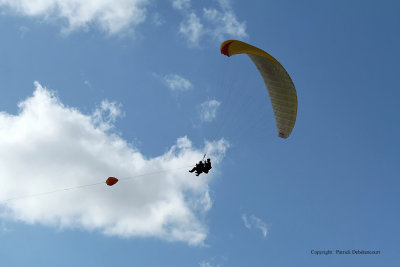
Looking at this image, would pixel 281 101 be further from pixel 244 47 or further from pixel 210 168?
pixel 210 168

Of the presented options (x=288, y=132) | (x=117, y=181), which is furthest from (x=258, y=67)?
(x=117, y=181)

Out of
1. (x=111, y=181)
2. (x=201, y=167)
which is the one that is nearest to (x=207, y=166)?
(x=201, y=167)

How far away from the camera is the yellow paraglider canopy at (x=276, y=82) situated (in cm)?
2550

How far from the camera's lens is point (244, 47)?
1007 inches

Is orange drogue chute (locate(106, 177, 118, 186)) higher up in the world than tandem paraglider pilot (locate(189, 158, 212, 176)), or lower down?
lower down

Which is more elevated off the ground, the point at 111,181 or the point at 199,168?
the point at 199,168

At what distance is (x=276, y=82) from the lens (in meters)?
27.7

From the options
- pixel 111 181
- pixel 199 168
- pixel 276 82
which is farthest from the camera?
pixel 199 168

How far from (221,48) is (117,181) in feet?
39.3

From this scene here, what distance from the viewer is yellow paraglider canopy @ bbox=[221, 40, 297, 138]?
83.7ft

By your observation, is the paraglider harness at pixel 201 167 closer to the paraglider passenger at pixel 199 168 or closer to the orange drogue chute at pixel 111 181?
the paraglider passenger at pixel 199 168

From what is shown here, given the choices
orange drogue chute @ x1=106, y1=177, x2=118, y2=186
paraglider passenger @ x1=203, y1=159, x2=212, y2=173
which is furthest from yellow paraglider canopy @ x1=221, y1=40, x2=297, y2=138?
orange drogue chute @ x1=106, y1=177, x2=118, y2=186

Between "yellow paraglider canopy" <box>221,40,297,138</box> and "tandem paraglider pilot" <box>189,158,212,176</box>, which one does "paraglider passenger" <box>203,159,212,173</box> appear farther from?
"yellow paraglider canopy" <box>221,40,297,138</box>

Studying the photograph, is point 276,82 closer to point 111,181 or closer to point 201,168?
point 201,168
